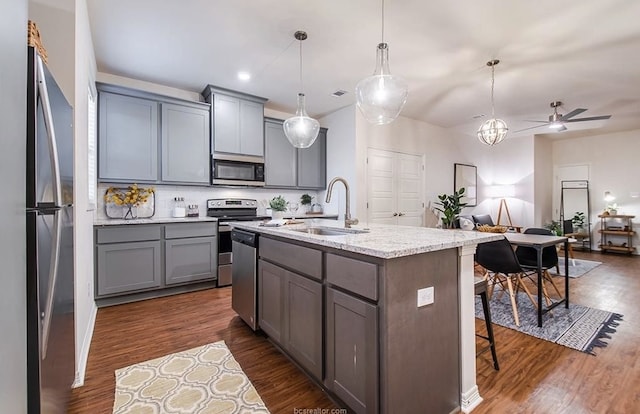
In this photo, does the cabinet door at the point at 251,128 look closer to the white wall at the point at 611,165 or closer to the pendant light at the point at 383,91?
the pendant light at the point at 383,91

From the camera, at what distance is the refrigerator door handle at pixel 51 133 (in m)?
1.07

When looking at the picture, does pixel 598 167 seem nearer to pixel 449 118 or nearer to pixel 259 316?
pixel 449 118

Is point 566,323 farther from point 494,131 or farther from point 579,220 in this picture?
point 579,220

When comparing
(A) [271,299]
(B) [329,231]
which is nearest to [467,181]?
(B) [329,231]

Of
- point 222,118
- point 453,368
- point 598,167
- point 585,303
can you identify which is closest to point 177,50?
point 222,118

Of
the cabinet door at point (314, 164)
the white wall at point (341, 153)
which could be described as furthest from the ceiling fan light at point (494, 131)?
the cabinet door at point (314, 164)

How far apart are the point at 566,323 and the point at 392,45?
318 cm

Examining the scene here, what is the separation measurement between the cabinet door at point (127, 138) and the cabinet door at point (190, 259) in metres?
0.92

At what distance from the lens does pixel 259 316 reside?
8.02ft

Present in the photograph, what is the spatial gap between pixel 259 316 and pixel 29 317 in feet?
5.37

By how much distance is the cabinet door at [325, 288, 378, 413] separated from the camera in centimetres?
136

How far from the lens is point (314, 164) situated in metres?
5.19

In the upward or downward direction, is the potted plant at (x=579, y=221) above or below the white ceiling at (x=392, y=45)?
below

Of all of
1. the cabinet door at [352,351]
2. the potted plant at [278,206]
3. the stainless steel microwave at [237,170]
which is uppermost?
the stainless steel microwave at [237,170]
